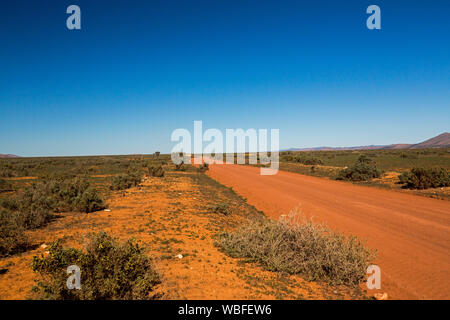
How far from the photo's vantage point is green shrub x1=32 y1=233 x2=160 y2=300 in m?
3.39

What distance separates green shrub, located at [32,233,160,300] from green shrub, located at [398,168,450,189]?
1597 cm

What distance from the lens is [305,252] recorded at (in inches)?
205

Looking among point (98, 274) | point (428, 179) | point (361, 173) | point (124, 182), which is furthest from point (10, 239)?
point (361, 173)

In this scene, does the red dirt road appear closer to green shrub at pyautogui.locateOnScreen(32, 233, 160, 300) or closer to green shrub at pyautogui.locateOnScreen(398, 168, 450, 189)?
green shrub at pyautogui.locateOnScreen(398, 168, 450, 189)

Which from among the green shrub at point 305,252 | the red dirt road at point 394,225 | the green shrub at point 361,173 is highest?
the green shrub at point 361,173

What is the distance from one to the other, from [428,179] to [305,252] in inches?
529

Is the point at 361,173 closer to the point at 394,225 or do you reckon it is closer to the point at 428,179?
the point at 428,179

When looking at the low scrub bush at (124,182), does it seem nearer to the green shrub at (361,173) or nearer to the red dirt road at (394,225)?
the red dirt road at (394,225)

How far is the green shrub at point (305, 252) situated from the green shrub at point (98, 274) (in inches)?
92.9

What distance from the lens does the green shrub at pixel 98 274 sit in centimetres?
339

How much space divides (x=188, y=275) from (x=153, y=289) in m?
0.77

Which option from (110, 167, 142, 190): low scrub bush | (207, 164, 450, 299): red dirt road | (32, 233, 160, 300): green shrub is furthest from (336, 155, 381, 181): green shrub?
(32, 233, 160, 300): green shrub

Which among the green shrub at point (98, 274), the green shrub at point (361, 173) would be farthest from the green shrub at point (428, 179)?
the green shrub at point (98, 274)
